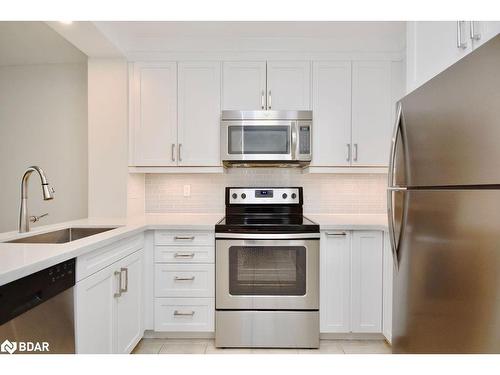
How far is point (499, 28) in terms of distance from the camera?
84cm

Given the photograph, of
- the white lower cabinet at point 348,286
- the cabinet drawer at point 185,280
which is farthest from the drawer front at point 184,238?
the white lower cabinet at point 348,286

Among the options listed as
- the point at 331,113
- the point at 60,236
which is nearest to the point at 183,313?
the point at 60,236

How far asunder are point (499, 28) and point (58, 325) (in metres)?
1.81

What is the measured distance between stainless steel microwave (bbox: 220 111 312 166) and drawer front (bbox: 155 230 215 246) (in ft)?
2.15

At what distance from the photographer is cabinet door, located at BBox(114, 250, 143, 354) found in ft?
6.08

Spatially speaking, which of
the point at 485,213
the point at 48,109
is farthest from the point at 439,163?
the point at 48,109

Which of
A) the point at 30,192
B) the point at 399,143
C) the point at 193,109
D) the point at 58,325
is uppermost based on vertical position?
the point at 193,109

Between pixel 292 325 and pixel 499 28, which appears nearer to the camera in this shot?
pixel 499 28

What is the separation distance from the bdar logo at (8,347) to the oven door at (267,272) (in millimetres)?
1271

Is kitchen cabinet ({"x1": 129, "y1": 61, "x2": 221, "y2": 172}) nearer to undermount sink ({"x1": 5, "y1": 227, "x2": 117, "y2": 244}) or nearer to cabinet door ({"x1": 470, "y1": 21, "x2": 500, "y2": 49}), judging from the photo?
undermount sink ({"x1": 5, "y1": 227, "x2": 117, "y2": 244})

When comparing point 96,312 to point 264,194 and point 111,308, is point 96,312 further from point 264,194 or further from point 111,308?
point 264,194

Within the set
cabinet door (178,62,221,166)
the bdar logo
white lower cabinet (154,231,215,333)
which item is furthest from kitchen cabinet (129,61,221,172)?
the bdar logo

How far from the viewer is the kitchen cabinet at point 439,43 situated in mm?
933

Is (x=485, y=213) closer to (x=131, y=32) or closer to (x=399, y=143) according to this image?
(x=399, y=143)
